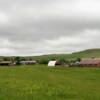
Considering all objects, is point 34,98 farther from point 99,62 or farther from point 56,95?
point 99,62

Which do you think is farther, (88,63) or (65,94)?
(88,63)

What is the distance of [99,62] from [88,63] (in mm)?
7713

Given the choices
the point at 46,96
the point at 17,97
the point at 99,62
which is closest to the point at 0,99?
the point at 17,97

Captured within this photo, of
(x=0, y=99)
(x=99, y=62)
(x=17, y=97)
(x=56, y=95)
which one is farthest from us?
(x=99, y=62)

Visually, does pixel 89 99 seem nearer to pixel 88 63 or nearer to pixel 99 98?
pixel 99 98

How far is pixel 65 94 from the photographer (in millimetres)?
29031

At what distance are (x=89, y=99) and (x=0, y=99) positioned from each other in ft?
20.7

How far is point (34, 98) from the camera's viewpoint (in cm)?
2541

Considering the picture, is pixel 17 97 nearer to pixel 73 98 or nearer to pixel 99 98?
pixel 73 98

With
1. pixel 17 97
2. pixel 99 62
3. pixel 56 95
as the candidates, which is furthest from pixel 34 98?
pixel 99 62

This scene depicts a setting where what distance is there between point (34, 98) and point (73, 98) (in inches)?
128

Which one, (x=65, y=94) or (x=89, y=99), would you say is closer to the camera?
(x=89, y=99)

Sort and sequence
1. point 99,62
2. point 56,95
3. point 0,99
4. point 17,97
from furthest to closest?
point 99,62 → point 56,95 → point 17,97 → point 0,99

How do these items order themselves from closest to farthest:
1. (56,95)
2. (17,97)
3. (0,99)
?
(0,99)
(17,97)
(56,95)
